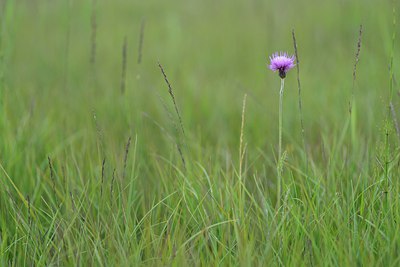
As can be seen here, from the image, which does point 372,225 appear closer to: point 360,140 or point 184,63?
point 360,140

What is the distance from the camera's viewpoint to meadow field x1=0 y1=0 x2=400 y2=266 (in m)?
1.33

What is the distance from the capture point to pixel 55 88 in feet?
9.80

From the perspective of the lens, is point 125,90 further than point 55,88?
No

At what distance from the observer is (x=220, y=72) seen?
334 cm

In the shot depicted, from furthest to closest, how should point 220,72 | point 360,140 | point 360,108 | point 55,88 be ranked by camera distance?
point 220,72 → point 55,88 → point 360,108 → point 360,140

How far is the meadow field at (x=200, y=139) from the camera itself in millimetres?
1327

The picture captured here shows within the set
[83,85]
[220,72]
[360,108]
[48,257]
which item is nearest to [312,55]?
[220,72]

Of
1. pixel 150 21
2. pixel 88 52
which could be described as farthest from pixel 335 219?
pixel 150 21

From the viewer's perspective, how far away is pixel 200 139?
2.03 metres

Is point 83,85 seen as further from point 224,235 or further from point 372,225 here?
point 372,225

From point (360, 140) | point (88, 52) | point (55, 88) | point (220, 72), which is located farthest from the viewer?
point (88, 52)

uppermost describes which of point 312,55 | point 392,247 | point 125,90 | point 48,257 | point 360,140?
point 312,55

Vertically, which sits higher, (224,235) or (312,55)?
(312,55)

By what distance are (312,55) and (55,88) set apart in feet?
5.20
